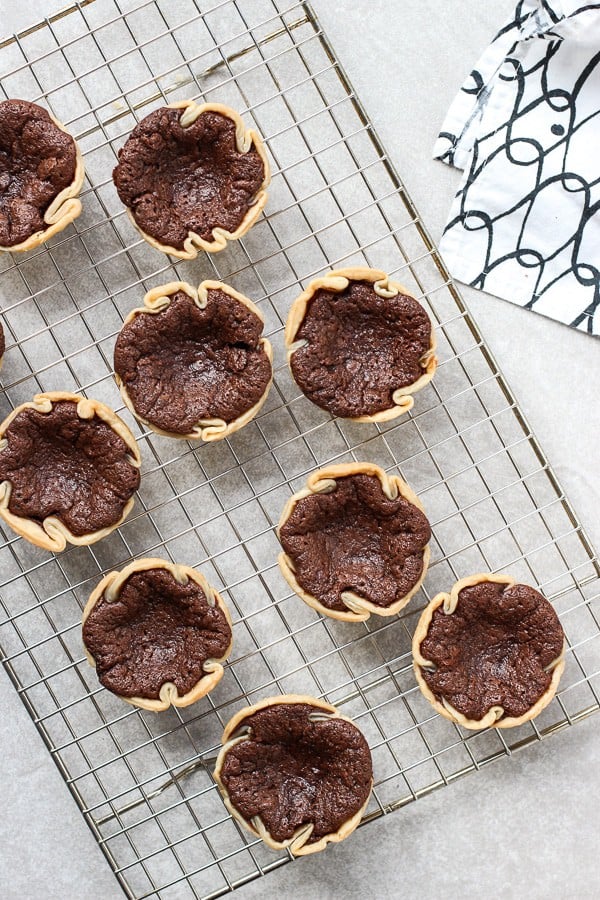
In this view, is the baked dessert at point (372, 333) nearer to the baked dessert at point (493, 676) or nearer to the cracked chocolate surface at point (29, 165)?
the baked dessert at point (493, 676)

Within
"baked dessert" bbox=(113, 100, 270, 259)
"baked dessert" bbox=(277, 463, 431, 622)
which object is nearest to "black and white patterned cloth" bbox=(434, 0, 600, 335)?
"baked dessert" bbox=(113, 100, 270, 259)

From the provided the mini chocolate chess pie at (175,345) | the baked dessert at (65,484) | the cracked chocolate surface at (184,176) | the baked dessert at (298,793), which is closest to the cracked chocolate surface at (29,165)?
the cracked chocolate surface at (184,176)

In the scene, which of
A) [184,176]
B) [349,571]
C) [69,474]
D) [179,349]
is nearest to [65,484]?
[69,474]

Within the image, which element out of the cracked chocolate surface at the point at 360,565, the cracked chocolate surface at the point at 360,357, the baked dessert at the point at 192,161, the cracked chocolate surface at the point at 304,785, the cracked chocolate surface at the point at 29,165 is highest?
the cracked chocolate surface at the point at 29,165

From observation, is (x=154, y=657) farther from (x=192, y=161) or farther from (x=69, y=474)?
(x=192, y=161)

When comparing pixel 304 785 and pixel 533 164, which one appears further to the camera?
pixel 533 164
